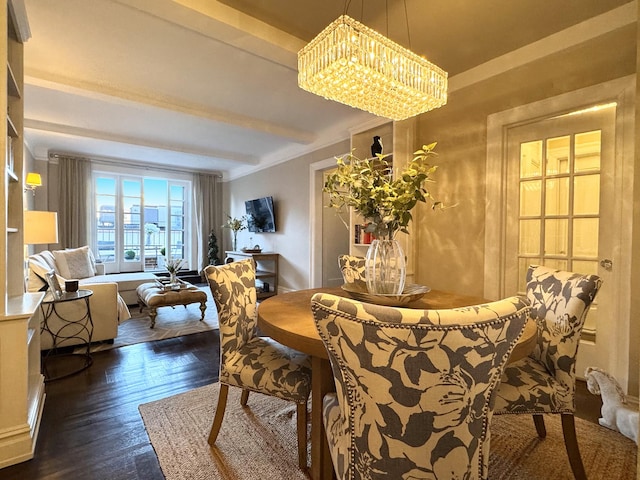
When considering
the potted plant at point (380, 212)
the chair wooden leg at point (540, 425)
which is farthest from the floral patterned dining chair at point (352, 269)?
the chair wooden leg at point (540, 425)

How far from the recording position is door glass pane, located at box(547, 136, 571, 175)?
245 cm

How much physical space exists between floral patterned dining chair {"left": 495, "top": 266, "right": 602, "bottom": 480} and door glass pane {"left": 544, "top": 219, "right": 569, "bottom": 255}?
1.17 metres

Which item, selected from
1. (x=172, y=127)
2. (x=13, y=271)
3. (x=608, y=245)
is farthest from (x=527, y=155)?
(x=172, y=127)

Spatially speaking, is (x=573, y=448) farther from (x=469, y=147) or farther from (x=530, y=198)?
(x=469, y=147)

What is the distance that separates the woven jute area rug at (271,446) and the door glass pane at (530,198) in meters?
1.54

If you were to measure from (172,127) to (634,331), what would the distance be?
17.8 ft

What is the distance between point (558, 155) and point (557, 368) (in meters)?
1.85

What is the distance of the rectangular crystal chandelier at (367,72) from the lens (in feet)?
5.36

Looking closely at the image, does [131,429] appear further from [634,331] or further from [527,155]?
[527,155]

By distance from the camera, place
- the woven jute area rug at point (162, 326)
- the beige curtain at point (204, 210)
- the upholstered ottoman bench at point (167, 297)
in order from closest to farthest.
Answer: the woven jute area rug at point (162, 326) < the upholstered ottoman bench at point (167, 297) < the beige curtain at point (204, 210)

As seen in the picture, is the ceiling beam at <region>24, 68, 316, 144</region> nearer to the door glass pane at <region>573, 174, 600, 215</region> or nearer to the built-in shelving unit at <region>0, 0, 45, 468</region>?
the built-in shelving unit at <region>0, 0, 45, 468</region>

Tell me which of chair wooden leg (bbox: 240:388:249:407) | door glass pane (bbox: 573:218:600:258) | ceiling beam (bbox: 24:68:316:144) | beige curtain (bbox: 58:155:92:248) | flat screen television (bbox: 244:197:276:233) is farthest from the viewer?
flat screen television (bbox: 244:197:276:233)

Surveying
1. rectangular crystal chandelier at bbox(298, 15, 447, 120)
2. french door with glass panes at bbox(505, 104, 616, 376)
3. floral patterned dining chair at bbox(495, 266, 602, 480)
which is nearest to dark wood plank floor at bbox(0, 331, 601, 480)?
floral patterned dining chair at bbox(495, 266, 602, 480)

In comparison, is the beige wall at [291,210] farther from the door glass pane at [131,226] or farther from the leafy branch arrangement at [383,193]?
the leafy branch arrangement at [383,193]
